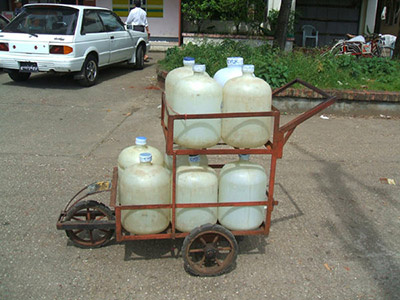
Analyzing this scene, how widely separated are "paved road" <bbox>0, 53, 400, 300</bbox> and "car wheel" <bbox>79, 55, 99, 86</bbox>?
1.86 metres

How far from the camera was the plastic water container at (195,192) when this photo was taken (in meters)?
3.23

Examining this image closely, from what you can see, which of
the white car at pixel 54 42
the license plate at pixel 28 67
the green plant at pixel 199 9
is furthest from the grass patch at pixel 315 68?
the green plant at pixel 199 9

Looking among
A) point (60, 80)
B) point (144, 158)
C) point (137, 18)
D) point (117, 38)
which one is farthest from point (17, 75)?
point (144, 158)

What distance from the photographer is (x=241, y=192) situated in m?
3.29

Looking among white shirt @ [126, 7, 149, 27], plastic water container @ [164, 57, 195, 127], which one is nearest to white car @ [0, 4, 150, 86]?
white shirt @ [126, 7, 149, 27]

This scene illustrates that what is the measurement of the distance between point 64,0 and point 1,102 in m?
10.6

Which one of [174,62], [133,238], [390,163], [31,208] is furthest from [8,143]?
[390,163]

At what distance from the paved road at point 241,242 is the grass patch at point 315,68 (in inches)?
38.9

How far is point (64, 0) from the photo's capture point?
56.7 ft

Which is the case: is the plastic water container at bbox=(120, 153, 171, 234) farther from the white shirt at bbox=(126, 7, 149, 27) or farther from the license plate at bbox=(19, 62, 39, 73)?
the white shirt at bbox=(126, 7, 149, 27)

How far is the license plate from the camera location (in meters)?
8.92

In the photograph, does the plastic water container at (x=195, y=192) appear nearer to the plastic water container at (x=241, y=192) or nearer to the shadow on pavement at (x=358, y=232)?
the plastic water container at (x=241, y=192)

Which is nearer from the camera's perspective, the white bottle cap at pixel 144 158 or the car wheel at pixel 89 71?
the white bottle cap at pixel 144 158

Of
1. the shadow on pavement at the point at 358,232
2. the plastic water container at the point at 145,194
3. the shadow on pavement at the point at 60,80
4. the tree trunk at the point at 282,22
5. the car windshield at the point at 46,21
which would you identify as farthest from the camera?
the tree trunk at the point at 282,22
